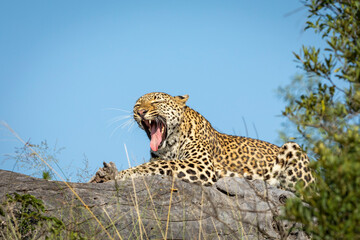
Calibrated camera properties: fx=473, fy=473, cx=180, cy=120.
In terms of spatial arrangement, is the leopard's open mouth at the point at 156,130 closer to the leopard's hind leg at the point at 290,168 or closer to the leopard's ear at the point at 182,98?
the leopard's ear at the point at 182,98

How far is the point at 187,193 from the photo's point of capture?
8117 mm

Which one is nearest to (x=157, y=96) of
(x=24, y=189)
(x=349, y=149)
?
(x=24, y=189)

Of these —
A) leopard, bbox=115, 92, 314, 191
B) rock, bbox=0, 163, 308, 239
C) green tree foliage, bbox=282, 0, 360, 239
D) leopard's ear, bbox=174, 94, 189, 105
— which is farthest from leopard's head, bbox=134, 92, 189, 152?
green tree foliage, bbox=282, 0, 360, 239

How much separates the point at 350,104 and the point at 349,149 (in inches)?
24.1

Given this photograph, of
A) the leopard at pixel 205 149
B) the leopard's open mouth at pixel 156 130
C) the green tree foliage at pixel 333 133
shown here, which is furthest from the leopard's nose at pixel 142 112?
the green tree foliage at pixel 333 133

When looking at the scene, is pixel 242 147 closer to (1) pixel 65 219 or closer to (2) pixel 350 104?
(1) pixel 65 219

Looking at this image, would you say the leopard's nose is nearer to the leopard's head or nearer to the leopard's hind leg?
the leopard's head

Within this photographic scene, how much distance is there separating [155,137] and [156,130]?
7.1 inches

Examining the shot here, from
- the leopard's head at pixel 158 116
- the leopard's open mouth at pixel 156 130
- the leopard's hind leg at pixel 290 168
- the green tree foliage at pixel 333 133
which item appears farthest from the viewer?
the leopard's open mouth at pixel 156 130

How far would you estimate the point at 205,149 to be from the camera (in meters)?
10.1

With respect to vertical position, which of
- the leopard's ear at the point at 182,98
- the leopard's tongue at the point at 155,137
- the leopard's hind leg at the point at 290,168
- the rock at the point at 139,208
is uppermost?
the leopard's ear at the point at 182,98

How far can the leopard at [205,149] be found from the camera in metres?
9.83

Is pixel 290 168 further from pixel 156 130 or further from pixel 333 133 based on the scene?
pixel 333 133

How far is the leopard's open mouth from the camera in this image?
10062mm
